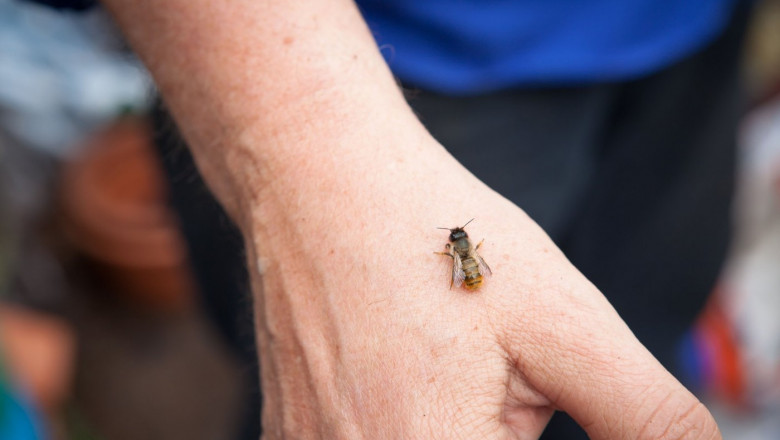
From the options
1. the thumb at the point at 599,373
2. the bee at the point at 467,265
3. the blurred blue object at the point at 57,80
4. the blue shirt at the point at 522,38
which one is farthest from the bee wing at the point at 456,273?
the blurred blue object at the point at 57,80

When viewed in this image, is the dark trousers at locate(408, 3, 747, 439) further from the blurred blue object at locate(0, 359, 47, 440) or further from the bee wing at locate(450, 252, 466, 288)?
the blurred blue object at locate(0, 359, 47, 440)

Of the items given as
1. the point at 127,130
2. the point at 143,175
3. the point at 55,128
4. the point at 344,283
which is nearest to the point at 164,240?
the point at 143,175

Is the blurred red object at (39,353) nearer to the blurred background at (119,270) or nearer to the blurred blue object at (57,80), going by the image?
the blurred background at (119,270)

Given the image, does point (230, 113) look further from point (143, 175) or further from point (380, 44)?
point (143, 175)

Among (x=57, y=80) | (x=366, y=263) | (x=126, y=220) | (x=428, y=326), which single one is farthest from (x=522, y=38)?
(x=57, y=80)

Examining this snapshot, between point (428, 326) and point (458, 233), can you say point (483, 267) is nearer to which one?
point (458, 233)
